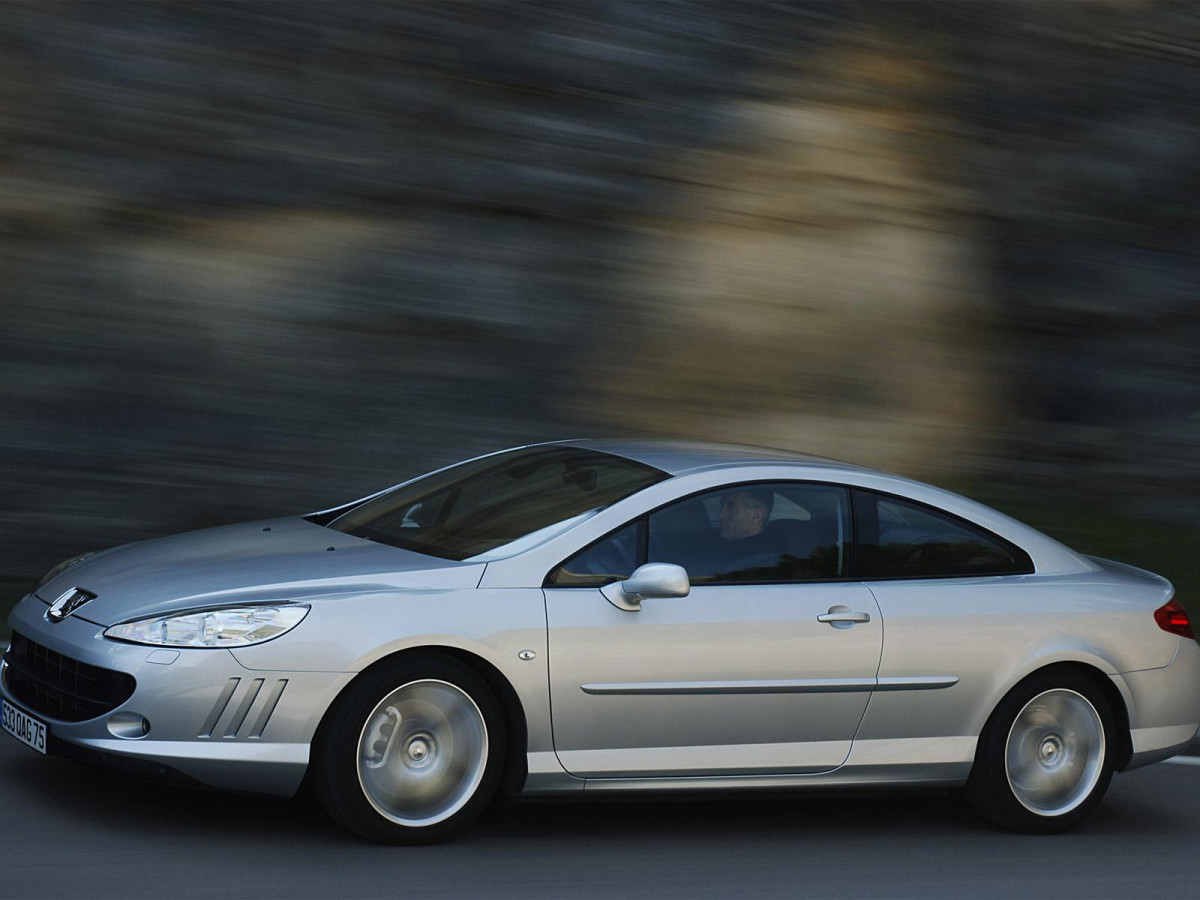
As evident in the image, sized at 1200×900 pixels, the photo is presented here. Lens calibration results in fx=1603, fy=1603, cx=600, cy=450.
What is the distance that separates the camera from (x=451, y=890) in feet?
16.0

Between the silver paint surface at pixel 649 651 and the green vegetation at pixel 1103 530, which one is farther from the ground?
the silver paint surface at pixel 649 651

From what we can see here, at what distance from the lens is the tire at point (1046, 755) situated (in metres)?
6.00

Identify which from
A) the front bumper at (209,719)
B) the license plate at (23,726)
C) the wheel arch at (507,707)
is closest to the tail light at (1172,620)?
the wheel arch at (507,707)

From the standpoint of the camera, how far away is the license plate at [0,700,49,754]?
5.24 metres

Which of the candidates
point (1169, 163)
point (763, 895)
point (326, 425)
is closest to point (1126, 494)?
point (1169, 163)

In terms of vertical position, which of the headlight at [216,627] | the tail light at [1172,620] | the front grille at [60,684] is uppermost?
the tail light at [1172,620]

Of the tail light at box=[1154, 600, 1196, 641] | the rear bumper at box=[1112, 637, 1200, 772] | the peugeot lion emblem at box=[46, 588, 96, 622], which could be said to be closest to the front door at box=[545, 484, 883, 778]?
the rear bumper at box=[1112, 637, 1200, 772]

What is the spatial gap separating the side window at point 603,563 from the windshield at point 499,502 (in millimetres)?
131

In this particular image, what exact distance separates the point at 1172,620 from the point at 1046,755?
0.79 m

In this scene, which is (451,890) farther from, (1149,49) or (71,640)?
(1149,49)

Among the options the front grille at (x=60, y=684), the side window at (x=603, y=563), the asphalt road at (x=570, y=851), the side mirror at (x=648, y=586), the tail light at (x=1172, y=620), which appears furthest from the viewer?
the tail light at (x=1172, y=620)

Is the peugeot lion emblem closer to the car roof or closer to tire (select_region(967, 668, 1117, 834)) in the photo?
the car roof

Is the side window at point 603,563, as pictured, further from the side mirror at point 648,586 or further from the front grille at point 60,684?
the front grille at point 60,684

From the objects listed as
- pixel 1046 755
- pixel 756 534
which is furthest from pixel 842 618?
pixel 1046 755
